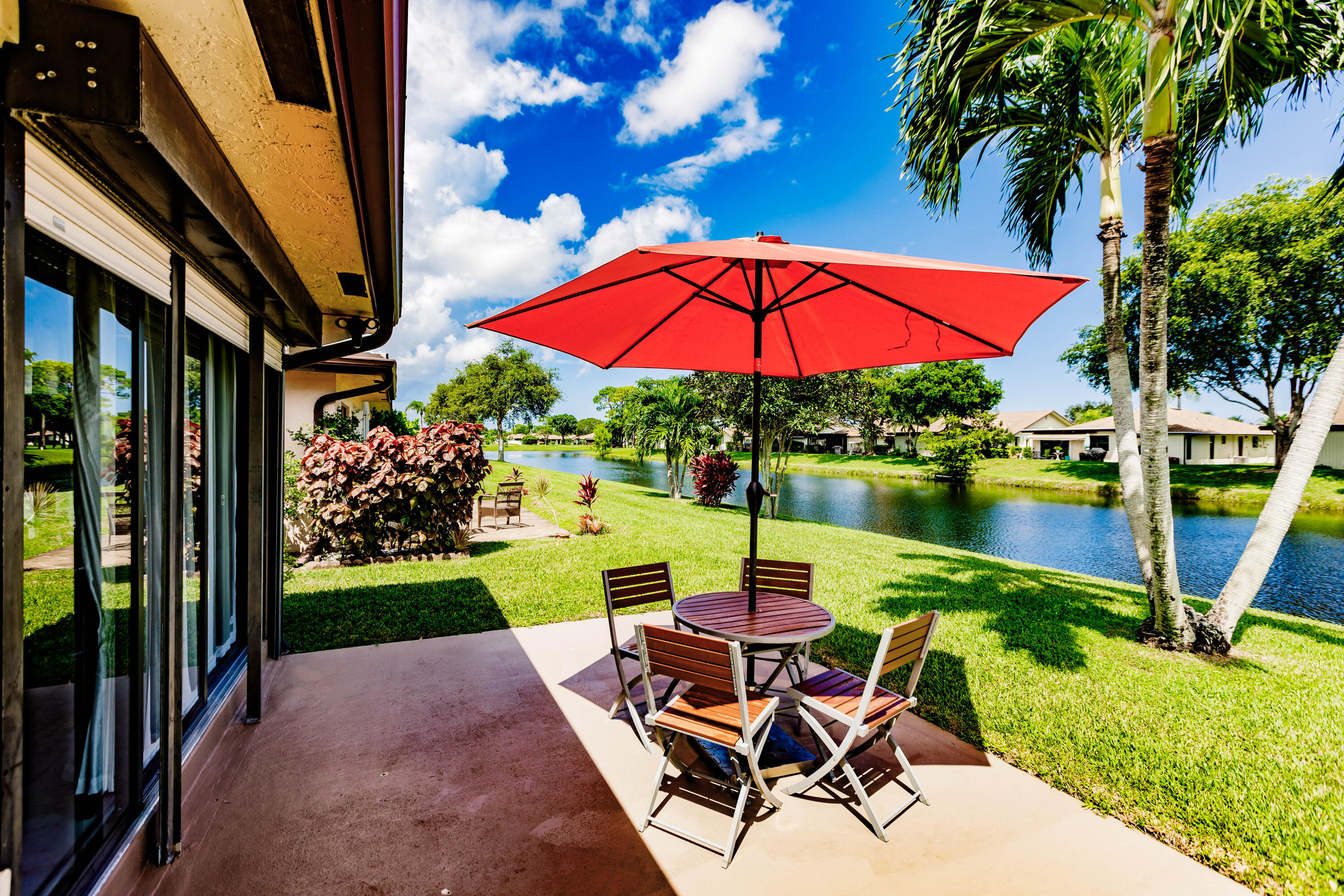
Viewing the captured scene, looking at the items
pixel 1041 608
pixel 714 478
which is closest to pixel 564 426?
pixel 714 478

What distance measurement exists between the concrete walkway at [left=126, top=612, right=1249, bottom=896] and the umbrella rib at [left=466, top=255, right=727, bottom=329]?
8.45ft

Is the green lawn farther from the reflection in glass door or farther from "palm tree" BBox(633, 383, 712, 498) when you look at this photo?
"palm tree" BBox(633, 383, 712, 498)

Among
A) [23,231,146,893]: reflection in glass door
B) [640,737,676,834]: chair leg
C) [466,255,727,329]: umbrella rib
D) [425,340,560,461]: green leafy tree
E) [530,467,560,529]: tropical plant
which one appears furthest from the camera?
[425,340,560,461]: green leafy tree

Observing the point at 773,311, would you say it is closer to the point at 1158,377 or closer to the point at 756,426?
the point at 756,426

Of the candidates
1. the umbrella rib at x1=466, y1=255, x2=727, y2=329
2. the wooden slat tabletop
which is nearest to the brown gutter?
the umbrella rib at x1=466, y1=255, x2=727, y2=329

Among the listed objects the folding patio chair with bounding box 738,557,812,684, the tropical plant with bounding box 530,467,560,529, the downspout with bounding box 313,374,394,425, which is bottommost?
the tropical plant with bounding box 530,467,560,529

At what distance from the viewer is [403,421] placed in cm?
2130

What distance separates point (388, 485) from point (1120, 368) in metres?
8.71

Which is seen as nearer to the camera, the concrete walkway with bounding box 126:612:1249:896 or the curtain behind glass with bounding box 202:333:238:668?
the concrete walkway with bounding box 126:612:1249:896

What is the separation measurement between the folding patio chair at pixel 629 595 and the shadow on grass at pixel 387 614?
2085 mm

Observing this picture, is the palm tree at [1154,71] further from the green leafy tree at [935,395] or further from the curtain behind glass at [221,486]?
the green leafy tree at [935,395]

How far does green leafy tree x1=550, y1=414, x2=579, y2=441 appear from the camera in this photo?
106500 millimetres

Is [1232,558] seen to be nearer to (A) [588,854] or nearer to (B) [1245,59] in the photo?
(B) [1245,59]

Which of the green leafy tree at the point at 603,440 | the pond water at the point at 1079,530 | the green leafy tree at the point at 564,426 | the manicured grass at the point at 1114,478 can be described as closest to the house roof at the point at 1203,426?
the manicured grass at the point at 1114,478
